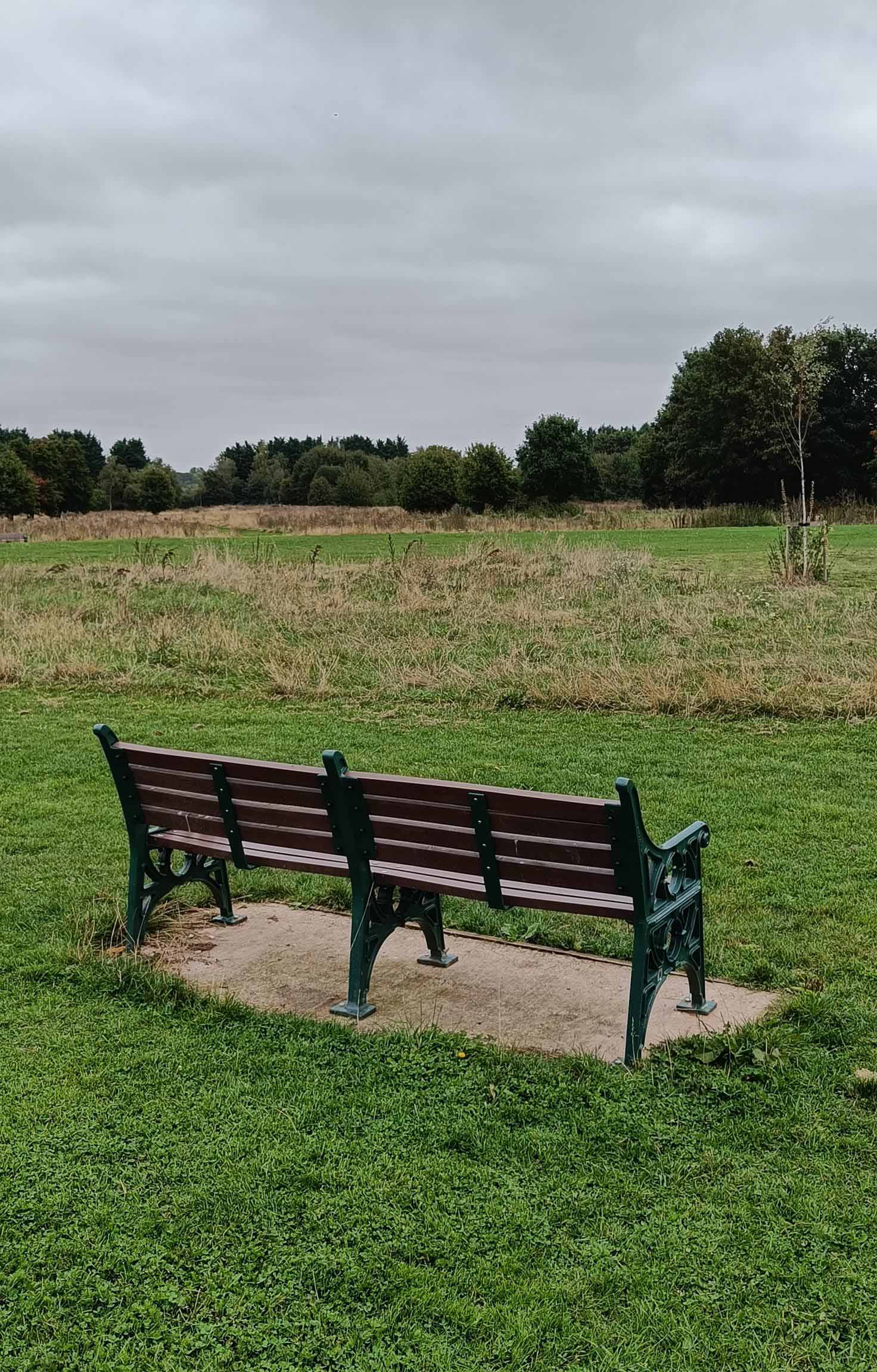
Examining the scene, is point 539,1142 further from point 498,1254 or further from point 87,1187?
point 87,1187

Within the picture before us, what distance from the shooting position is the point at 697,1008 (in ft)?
15.5

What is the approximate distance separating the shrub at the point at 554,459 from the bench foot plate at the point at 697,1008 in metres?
63.6

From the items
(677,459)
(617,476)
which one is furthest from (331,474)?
Answer: (677,459)

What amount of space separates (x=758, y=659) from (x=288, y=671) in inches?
214

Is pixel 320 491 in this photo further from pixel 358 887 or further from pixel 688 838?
pixel 688 838

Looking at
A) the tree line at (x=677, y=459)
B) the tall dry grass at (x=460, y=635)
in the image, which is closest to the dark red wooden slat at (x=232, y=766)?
the tall dry grass at (x=460, y=635)

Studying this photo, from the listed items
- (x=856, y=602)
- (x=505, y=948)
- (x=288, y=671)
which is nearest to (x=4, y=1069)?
(x=505, y=948)

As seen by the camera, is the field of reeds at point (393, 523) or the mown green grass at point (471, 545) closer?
the mown green grass at point (471, 545)

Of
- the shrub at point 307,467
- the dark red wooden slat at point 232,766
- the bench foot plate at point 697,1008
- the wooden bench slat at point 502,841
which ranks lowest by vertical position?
the bench foot plate at point 697,1008

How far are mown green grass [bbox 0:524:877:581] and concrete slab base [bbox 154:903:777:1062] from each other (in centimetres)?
1786

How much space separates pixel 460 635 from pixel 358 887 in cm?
1154

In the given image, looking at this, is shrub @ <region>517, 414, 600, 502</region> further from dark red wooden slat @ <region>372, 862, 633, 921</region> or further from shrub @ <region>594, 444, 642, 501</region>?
dark red wooden slat @ <region>372, 862, 633, 921</region>

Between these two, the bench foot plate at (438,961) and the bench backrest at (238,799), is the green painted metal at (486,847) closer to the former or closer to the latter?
the bench backrest at (238,799)

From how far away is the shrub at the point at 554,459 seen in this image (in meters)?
66.8
